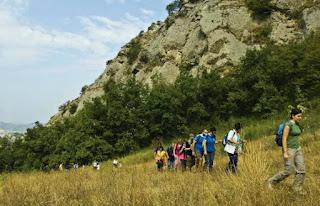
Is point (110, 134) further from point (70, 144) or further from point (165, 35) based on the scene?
point (165, 35)

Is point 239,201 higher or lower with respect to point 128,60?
lower

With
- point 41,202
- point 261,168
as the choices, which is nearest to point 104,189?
point 41,202

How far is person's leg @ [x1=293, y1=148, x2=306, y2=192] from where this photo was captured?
8505mm

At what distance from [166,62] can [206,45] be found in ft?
16.9

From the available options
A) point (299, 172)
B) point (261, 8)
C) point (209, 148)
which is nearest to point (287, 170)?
point (299, 172)

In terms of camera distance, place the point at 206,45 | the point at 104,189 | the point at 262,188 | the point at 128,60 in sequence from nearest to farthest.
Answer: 1. the point at 262,188
2. the point at 104,189
3. the point at 206,45
4. the point at 128,60

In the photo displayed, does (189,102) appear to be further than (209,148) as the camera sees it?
Yes

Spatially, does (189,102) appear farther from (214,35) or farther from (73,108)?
(73,108)

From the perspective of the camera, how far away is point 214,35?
4694 cm

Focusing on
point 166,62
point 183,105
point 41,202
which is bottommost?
point 41,202

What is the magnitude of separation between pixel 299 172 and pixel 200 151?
876 centimetres

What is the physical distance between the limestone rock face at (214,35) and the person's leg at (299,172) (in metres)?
32.7

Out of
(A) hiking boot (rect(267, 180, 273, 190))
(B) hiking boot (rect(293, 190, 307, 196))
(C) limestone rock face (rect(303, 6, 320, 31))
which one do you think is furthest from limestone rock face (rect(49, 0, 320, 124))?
(B) hiking boot (rect(293, 190, 307, 196))

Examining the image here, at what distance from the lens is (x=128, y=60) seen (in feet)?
199
